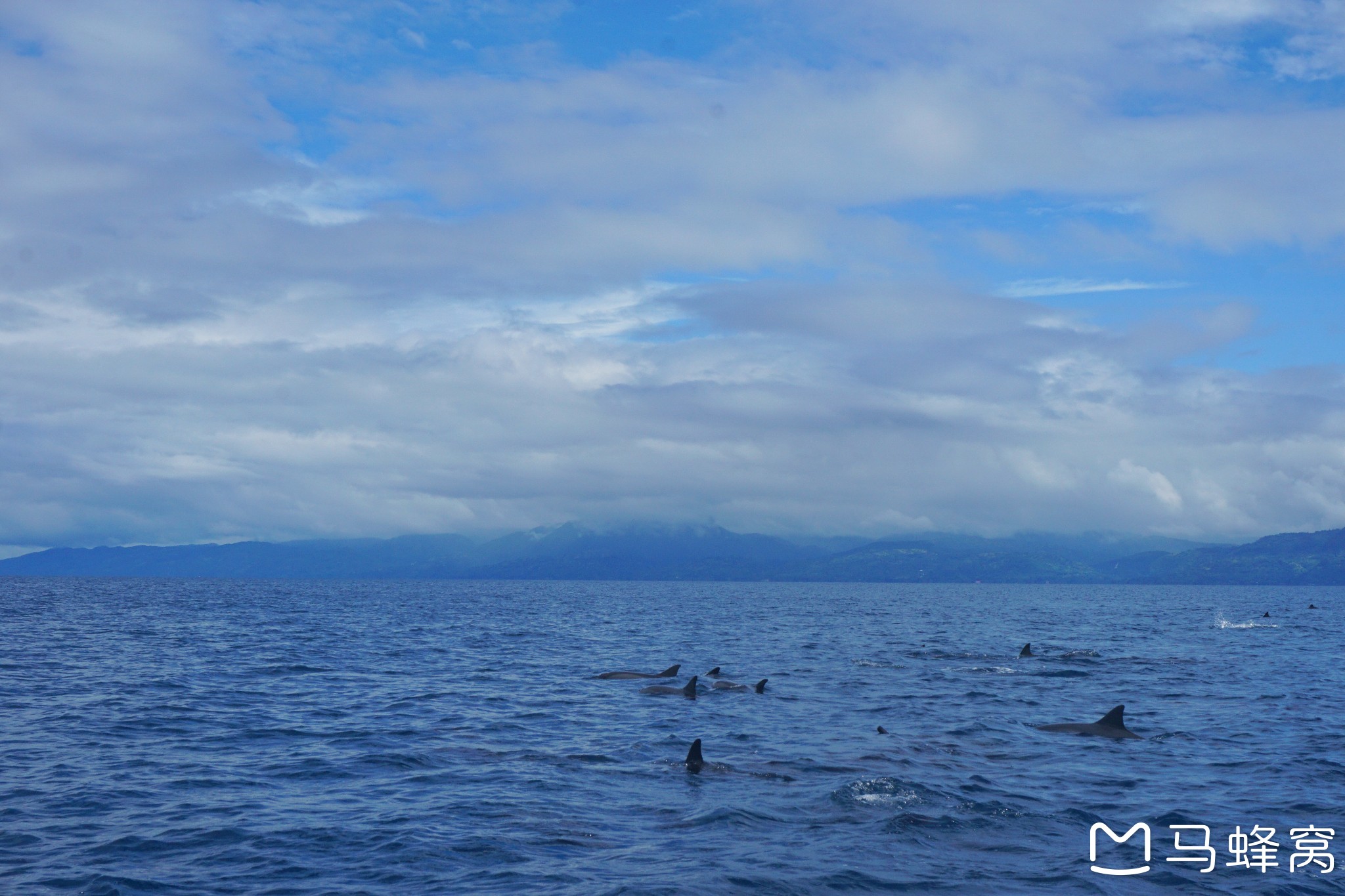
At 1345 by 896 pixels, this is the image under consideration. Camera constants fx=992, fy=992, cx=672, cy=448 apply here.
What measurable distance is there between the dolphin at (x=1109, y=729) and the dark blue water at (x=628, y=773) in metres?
0.78

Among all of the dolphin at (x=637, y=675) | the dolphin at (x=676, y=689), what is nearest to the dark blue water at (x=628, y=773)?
the dolphin at (x=676, y=689)

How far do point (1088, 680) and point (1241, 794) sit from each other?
25.0 m

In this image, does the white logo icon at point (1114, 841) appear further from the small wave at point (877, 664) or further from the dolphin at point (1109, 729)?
the small wave at point (877, 664)

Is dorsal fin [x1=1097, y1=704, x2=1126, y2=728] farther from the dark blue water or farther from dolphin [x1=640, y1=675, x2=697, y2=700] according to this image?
dolphin [x1=640, y1=675, x2=697, y2=700]

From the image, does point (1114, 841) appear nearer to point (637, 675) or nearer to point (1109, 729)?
point (1109, 729)

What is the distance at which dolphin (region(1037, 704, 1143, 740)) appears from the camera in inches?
1174

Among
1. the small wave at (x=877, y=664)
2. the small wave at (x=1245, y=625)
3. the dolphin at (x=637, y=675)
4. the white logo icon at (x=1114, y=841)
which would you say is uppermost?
the white logo icon at (x=1114, y=841)

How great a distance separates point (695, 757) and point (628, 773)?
169 cm

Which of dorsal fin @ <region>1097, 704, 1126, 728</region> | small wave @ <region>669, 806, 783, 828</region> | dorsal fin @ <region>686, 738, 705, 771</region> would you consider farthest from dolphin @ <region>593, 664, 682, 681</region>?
small wave @ <region>669, 806, 783, 828</region>

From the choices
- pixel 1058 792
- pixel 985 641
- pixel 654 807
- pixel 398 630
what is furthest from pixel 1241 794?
pixel 398 630

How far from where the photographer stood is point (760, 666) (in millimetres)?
52844

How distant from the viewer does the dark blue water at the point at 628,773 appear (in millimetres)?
16922

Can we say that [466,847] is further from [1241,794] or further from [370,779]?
[1241,794]

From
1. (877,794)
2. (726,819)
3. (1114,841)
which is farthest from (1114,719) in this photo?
(726,819)
